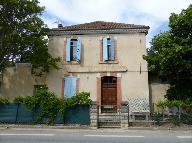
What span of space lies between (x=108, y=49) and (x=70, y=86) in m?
3.74

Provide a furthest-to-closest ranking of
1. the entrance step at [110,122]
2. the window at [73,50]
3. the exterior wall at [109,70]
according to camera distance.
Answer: the window at [73,50]
the exterior wall at [109,70]
the entrance step at [110,122]

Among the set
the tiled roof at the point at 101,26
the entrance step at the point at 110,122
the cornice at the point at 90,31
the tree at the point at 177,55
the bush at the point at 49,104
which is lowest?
the entrance step at the point at 110,122

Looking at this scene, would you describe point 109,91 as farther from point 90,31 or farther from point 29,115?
point 29,115

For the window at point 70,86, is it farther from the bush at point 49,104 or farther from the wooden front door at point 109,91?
the bush at point 49,104

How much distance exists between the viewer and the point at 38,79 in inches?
970

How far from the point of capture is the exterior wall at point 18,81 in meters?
24.6

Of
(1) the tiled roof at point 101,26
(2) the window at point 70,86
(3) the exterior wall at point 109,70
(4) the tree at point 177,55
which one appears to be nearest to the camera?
(4) the tree at point 177,55

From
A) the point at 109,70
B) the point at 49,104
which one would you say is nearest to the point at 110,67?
the point at 109,70

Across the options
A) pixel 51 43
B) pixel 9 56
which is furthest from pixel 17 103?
pixel 51 43

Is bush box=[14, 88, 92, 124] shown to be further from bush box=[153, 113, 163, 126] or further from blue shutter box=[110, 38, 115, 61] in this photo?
blue shutter box=[110, 38, 115, 61]

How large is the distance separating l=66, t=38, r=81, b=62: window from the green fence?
6157 mm

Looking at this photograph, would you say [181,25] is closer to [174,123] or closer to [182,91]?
[182,91]

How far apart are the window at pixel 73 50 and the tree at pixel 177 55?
16.0 ft

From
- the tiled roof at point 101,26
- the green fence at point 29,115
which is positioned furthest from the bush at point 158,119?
the tiled roof at point 101,26
